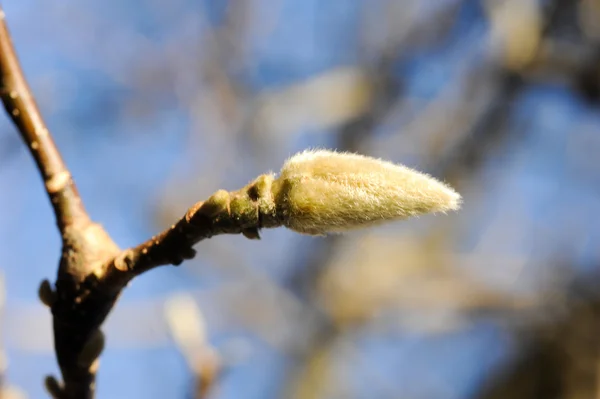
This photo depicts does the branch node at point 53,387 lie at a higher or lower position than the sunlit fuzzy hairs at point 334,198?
lower

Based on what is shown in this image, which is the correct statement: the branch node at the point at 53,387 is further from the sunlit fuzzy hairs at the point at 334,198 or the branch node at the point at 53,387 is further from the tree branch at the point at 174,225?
the sunlit fuzzy hairs at the point at 334,198

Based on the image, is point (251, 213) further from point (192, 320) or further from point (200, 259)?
point (200, 259)

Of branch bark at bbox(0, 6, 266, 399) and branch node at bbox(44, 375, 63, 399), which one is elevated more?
branch bark at bbox(0, 6, 266, 399)

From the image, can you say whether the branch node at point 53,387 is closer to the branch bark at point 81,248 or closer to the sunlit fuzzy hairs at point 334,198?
the branch bark at point 81,248

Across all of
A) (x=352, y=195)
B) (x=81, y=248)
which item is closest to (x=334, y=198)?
(x=352, y=195)

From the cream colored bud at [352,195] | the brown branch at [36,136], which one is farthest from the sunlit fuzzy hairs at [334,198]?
the brown branch at [36,136]

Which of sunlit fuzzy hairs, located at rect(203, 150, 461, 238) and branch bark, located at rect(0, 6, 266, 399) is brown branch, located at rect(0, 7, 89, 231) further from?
sunlit fuzzy hairs, located at rect(203, 150, 461, 238)

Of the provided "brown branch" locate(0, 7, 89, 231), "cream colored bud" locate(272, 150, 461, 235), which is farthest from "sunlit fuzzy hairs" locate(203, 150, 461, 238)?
"brown branch" locate(0, 7, 89, 231)
